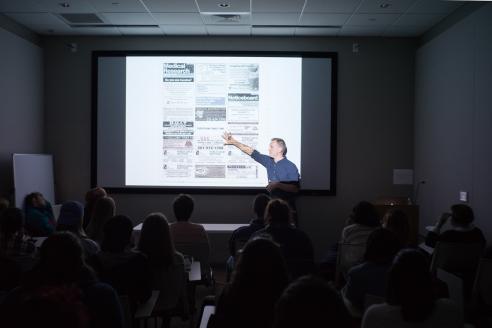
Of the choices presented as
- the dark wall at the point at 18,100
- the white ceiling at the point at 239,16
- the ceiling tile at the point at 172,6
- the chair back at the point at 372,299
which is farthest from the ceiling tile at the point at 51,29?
the chair back at the point at 372,299

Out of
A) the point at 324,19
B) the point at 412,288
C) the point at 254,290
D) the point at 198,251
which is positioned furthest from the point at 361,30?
the point at 254,290

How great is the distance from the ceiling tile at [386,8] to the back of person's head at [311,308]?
4695 mm

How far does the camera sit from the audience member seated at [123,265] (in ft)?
9.19

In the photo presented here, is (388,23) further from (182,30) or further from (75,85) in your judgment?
(75,85)

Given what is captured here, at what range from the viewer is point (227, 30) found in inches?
258

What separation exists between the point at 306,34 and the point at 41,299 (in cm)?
612

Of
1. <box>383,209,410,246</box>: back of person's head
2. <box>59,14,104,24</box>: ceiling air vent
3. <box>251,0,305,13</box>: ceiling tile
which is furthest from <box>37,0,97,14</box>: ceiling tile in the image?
<box>383,209,410,246</box>: back of person's head

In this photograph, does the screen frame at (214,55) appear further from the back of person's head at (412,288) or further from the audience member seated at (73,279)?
the back of person's head at (412,288)

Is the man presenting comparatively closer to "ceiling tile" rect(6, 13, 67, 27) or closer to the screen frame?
the screen frame

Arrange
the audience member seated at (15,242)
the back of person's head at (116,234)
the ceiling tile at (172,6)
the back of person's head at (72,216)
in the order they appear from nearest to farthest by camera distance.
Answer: the back of person's head at (116,234) → the audience member seated at (15,242) → the back of person's head at (72,216) → the ceiling tile at (172,6)

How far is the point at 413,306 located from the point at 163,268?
1.72 metres

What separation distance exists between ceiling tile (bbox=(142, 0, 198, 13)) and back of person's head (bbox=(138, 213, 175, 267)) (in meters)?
3.20

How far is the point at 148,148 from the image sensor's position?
686cm

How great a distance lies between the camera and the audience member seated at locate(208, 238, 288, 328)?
1917 mm
